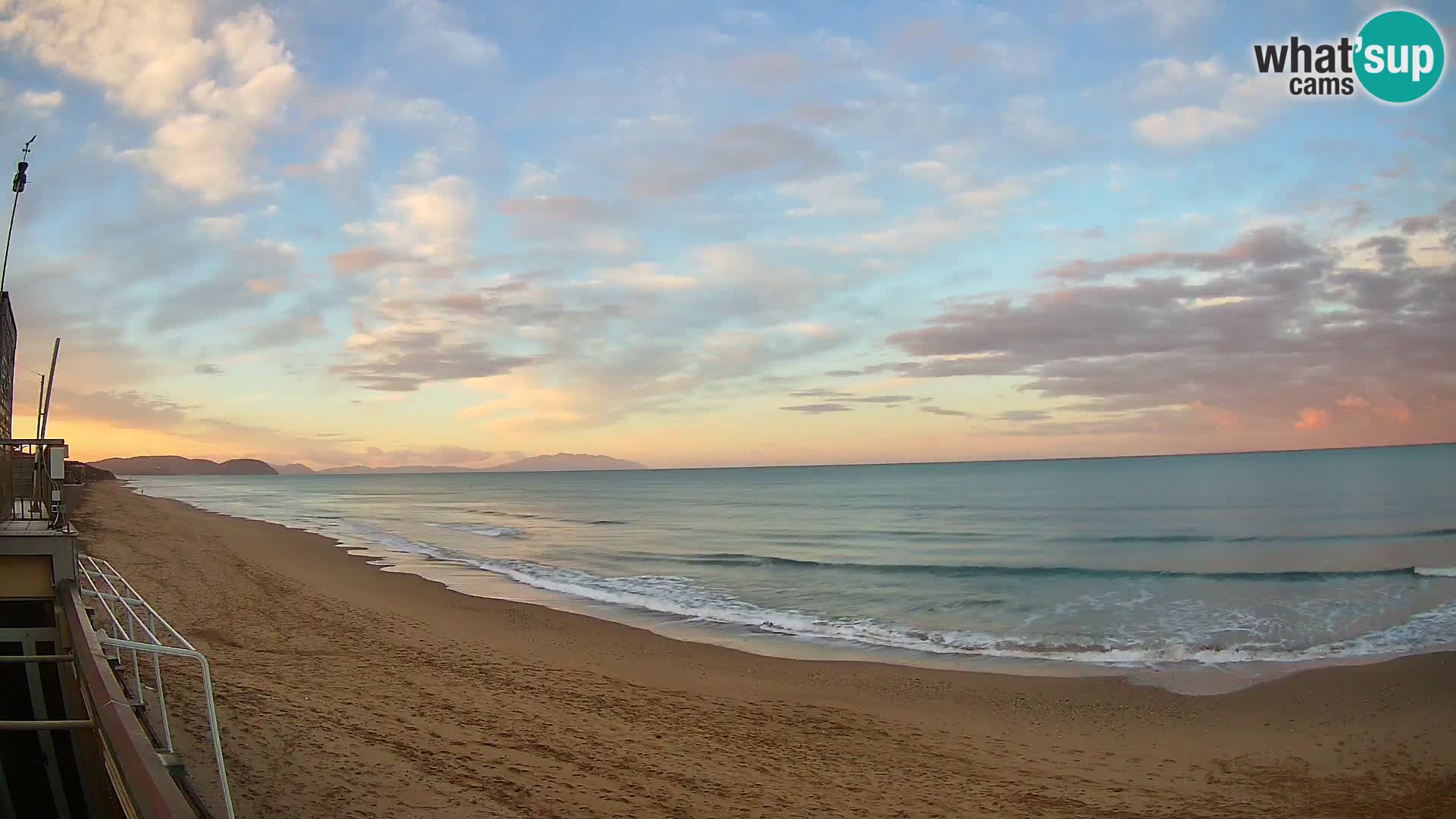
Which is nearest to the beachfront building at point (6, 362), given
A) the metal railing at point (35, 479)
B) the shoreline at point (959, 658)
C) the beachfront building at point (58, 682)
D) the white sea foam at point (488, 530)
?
the metal railing at point (35, 479)

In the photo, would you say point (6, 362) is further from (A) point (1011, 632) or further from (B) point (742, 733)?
(A) point (1011, 632)

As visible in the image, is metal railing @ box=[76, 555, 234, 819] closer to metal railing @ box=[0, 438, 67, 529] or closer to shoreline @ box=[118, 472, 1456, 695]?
metal railing @ box=[0, 438, 67, 529]

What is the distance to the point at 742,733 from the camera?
30.1 ft

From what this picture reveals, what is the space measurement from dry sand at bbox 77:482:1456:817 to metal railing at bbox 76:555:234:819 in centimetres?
48

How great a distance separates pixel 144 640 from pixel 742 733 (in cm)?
887

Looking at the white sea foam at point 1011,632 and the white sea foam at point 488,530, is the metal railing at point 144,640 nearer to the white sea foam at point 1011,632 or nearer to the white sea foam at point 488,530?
the white sea foam at point 1011,632

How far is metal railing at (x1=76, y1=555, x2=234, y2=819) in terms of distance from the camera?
4.73m

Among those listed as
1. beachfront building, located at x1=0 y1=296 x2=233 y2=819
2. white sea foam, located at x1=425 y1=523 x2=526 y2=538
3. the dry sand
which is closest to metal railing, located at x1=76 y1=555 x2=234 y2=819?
beachfront building, located at x1=0 y1=296 x2=233 y2=819

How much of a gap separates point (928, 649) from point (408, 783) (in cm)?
1001

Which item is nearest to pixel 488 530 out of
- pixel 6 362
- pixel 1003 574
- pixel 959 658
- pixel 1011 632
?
pixel 1003 574

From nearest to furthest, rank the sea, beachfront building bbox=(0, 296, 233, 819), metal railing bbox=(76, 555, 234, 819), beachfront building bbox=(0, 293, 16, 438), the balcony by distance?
metal railing bbox=(76, 555, 234, 819)
beachfront building bbox=(0, 296, 233, 819)
the balcony
beachfront building bbox=(0, 293, 16, 438)
the sea

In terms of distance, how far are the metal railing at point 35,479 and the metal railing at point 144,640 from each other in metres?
0.83

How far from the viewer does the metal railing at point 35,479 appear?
963 cm

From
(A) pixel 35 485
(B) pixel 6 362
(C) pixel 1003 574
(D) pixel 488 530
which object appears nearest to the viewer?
(A) pixel 35 485
